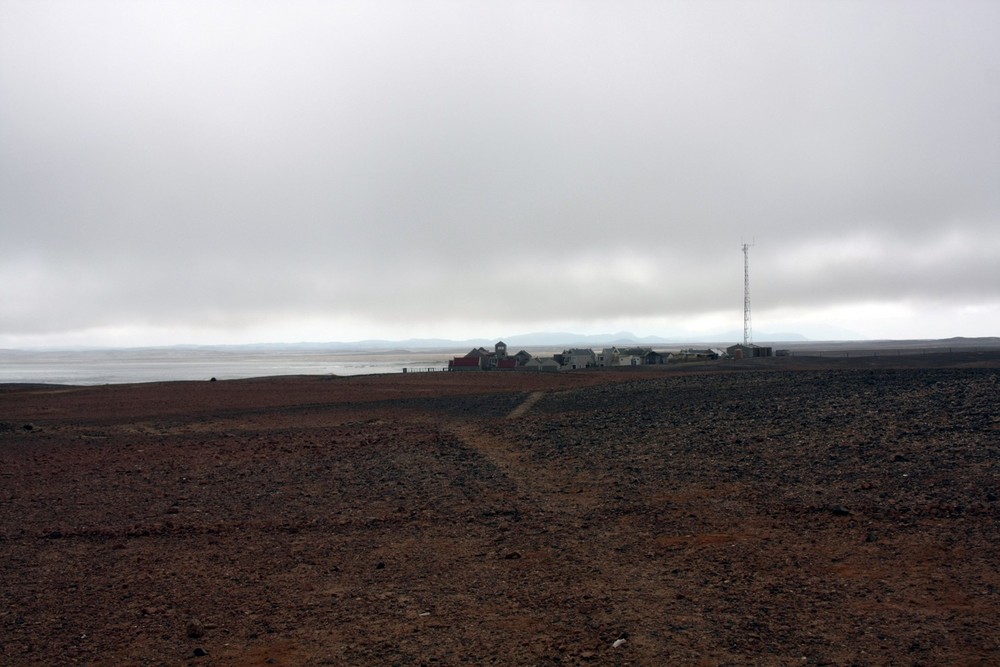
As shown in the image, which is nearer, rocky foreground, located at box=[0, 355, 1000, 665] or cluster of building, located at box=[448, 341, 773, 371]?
rocky foreground, located at box=[0, 355, 1000, 665]

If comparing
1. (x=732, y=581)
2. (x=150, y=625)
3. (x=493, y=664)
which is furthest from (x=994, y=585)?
(x=150, y=625)

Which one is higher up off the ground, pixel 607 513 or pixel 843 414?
pixel 843 414

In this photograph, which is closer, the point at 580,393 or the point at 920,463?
the point at 920,463

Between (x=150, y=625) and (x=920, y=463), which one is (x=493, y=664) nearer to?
(x=150, y=625)

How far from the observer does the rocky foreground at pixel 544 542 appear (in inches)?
281

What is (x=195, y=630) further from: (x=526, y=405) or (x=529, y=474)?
(x=526, y=405)

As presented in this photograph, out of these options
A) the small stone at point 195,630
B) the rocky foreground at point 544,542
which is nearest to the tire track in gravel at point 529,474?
the rocky foreground at point 544,542

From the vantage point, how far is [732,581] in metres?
8.52

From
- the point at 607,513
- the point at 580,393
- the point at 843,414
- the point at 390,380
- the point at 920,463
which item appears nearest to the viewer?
the point at 607,513

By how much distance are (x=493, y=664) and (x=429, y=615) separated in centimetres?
145

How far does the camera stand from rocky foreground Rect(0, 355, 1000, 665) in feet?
23.4

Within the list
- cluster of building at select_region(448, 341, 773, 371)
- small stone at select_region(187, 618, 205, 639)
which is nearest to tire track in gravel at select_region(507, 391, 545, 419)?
small stone at select_region(187, 618, 205, 639)

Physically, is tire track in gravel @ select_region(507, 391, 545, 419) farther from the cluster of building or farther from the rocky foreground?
the cluster of building

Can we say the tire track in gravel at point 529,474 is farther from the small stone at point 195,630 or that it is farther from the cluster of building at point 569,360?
the cluster of building at point 569,360
